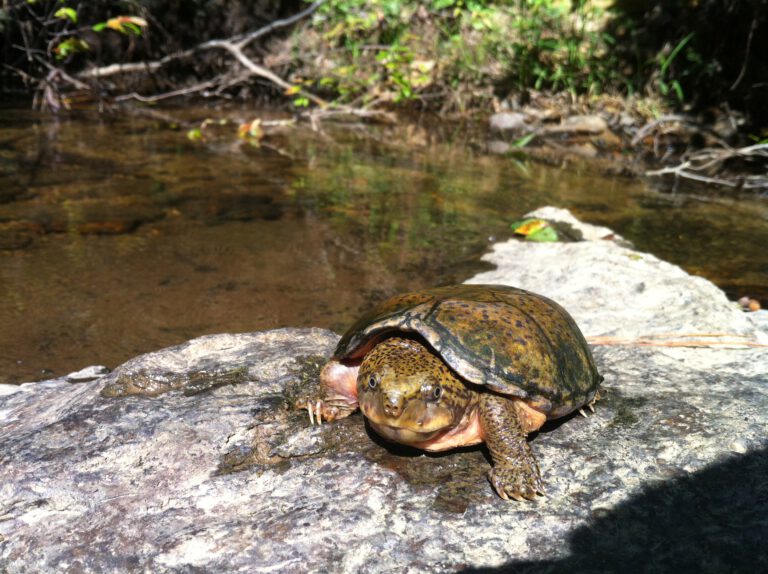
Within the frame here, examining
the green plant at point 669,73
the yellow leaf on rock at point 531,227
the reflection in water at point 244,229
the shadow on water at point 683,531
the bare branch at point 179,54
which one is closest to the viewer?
the shadow on water at point 683,531

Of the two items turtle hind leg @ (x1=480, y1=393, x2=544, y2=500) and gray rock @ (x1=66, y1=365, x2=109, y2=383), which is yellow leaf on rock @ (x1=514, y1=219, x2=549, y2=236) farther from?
gray rock @ (x1=66, y1=365, x2=109, y2=383)

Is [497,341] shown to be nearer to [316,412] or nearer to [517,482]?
[517,482]

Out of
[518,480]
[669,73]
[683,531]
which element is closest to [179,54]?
[669,73]

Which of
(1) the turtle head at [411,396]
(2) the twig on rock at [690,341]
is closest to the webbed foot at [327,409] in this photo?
(1) the turtle head at [411,396]

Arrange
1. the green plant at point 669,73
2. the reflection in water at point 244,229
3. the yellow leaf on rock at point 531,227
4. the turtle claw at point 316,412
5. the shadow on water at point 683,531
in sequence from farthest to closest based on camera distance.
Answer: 1. the green plant at point 669,73
2. the yellow leaf on rock at point 531,227
3. the reflection in water at point 244,229
4. the turtle claw at point 316,412
5. the shadow on water at point 683,531

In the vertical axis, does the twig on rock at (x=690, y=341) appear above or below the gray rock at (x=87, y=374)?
above

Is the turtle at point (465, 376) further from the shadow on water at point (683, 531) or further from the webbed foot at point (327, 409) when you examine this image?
the shadow on water at point (683, 531)

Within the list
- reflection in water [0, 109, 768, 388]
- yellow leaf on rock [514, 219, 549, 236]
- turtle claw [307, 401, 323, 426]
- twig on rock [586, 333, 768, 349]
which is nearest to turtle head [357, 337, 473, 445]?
turtle claw [307, 401, 323, 426]

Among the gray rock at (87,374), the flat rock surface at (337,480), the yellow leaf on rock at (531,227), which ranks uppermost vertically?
the flat rock surface at (337,480)
